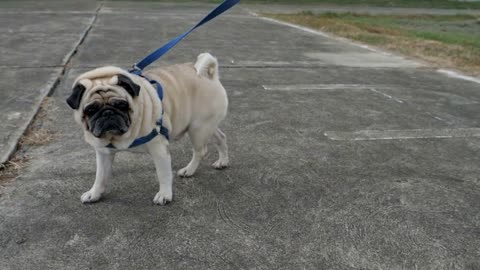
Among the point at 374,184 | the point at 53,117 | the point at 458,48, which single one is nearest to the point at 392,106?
the point at 374,184

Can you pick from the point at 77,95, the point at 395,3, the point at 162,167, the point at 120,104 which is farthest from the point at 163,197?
the point at 395,3

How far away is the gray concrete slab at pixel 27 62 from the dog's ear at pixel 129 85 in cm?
189

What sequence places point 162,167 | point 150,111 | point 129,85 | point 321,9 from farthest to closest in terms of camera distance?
1. point 321,9
2. point 162,167
3. point 150,111
4. point 129,85

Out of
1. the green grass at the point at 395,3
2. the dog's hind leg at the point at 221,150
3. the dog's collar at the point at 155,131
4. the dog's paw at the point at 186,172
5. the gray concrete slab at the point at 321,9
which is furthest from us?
the green grass at the point at 395,3

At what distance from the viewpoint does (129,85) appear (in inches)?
113

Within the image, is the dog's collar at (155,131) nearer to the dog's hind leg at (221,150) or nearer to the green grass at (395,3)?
the dog's hind leg at (221,150)

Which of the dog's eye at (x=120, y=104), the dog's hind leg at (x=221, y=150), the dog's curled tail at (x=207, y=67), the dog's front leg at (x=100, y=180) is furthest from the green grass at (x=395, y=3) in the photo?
the dog's eye at (x=120, y=104)

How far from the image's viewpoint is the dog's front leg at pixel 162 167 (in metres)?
3.24

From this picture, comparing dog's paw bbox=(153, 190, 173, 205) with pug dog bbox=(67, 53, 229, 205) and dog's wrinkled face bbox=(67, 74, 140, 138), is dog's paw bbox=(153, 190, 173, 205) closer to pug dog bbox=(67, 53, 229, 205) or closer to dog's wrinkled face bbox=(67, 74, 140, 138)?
pug dog bbox=(67, 53, 229, 205)

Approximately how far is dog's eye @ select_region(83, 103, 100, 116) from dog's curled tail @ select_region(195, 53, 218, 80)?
114 centimetres

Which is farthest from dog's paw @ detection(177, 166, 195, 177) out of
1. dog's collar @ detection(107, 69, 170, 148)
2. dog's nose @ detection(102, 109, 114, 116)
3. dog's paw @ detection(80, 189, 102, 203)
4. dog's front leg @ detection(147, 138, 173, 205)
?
dog's nose @ detection(102, 109, 114, 116)

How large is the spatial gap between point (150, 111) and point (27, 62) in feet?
21.3

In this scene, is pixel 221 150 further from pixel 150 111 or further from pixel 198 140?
pixel 150 111

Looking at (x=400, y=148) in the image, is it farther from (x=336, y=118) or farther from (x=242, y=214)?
(x=242, y=214)
